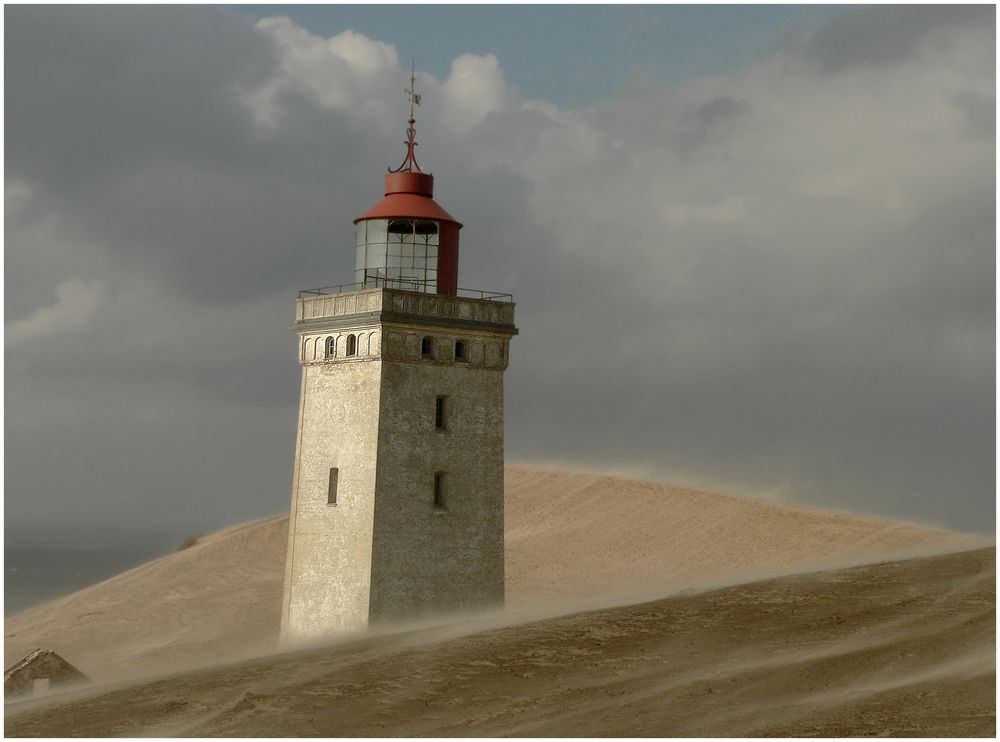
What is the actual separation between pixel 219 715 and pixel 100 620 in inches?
1337

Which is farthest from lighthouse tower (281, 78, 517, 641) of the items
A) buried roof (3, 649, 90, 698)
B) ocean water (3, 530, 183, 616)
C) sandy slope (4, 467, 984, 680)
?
ocean water (3, 530, 183, 616)

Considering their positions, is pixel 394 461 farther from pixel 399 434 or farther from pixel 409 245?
pixel 409 245

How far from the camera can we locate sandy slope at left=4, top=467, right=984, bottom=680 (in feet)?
190

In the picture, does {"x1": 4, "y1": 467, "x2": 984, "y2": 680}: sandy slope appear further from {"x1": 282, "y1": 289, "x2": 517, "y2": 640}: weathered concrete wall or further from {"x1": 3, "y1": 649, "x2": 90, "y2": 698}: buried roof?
{"x1": 282, "y1": 289, "x2": 517, "y2": 640}: weathered concrete wall

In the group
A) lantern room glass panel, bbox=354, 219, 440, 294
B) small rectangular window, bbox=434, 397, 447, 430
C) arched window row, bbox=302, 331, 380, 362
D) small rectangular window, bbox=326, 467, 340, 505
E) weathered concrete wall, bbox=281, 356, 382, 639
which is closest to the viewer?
weathered concrete wall, bbox=281, 356, 382, 639

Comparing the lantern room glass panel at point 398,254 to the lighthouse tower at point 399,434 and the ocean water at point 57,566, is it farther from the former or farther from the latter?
the ocean water at point 57,566

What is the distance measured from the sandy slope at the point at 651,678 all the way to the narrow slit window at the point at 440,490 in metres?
3.87

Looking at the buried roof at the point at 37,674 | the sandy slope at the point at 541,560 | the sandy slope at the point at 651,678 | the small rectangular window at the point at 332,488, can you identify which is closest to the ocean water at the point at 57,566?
the sandy slope at the point at 541,560

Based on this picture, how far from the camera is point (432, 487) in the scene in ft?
132

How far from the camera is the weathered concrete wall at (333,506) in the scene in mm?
39375

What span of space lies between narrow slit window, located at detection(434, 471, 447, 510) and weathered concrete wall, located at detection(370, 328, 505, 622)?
0.27ft

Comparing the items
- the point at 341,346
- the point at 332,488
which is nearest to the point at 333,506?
the point at 332,488

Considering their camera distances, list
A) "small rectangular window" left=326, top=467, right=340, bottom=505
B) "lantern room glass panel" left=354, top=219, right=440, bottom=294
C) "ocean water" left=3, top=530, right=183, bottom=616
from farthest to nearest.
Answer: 1. "ocean water" left=3, top=530, right=183, bottom=616
2. "lantern room glass panel" left=354, top=219, right=440, bottom=294
3. "small rectangular window" left=326, top=467, right=340, bottom=505

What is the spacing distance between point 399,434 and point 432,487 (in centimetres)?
157
